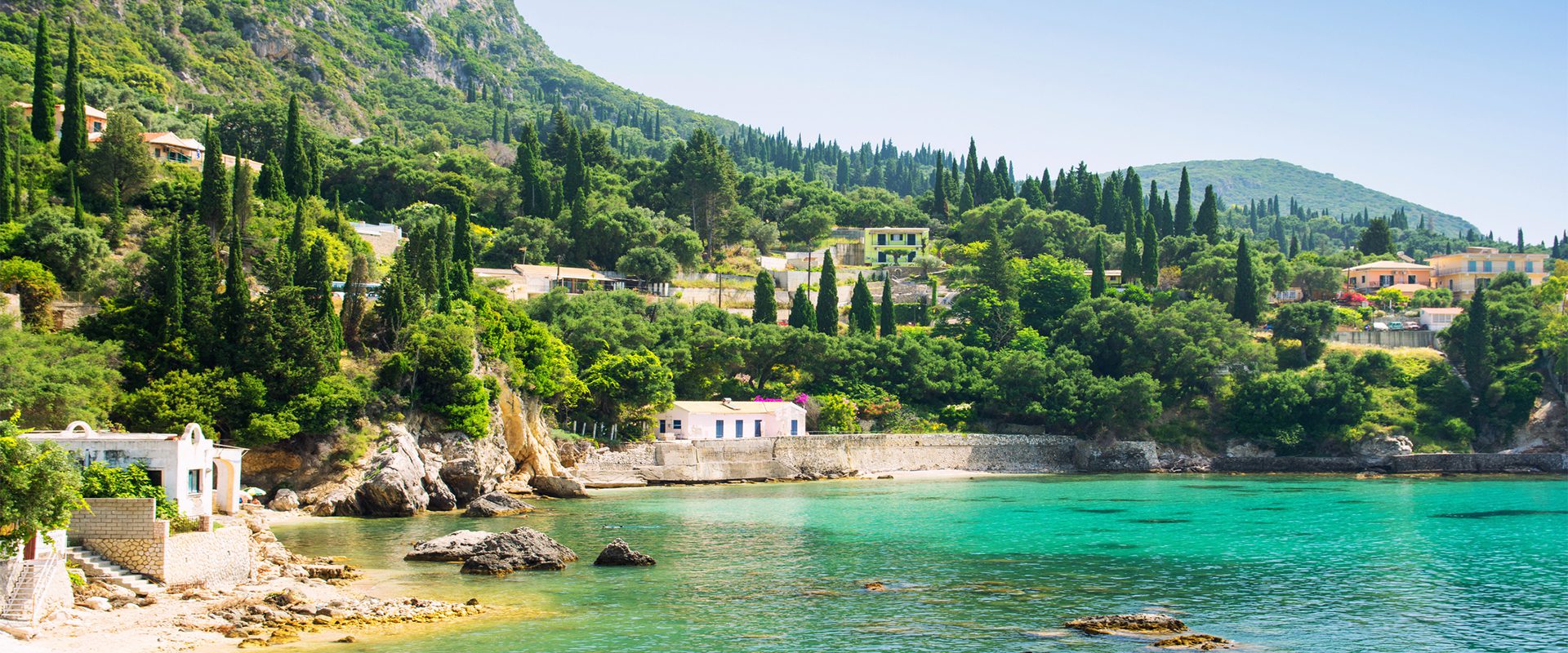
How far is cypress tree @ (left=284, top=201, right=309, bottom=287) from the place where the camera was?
44.9 m

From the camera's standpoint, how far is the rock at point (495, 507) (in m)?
40.5

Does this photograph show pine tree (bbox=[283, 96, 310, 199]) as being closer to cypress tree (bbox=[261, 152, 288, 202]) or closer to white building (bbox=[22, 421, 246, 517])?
cypress tree (bbox=[261, 152, 288, 202])

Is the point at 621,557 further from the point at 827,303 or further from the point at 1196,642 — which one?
the point at 827,303

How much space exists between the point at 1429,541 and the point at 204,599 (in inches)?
1236

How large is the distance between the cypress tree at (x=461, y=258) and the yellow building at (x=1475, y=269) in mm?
72252

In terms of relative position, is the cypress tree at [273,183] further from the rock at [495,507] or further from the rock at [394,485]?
the rock at [495,507]

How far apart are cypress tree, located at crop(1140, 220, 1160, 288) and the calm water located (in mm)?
37565

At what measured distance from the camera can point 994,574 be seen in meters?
29.8

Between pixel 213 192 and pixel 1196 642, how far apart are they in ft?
139

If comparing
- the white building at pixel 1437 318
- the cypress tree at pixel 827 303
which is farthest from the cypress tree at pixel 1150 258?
the cypress tree at pixel 827 303

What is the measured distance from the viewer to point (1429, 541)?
1469 inches

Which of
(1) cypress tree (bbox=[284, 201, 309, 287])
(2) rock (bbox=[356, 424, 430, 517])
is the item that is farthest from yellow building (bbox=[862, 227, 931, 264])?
(2) rock (bbox=[356, 424, 430, 517])

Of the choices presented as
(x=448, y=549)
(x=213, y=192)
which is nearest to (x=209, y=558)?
(x=448, y=549)

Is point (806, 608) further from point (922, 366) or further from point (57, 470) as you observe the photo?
point (922, 366)
